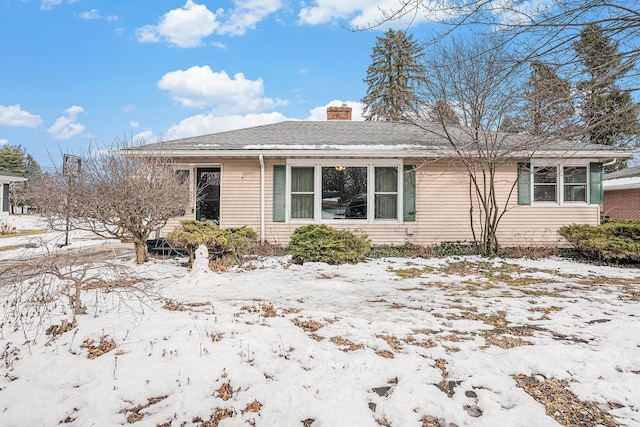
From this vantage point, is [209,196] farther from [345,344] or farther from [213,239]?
[345,344]

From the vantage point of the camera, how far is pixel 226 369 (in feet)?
8.45

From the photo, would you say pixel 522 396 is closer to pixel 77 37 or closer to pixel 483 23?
pixel 483 23

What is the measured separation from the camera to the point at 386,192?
9.16 metres

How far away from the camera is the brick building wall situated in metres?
15.9

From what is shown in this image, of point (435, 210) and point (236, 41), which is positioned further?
point (236, 41)

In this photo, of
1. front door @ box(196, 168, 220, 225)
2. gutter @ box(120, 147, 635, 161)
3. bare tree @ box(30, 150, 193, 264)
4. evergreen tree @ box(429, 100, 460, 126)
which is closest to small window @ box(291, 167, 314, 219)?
gutter @ box(120, 147, 635, 161)

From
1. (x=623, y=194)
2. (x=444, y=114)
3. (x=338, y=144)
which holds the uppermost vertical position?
(x=444, y=114)

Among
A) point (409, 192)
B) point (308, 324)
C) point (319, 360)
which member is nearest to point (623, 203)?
point (409, 192)

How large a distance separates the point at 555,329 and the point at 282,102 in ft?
69.2

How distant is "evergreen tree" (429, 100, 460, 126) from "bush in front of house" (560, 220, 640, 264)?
393 centimetres

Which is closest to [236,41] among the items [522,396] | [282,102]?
[282,102]

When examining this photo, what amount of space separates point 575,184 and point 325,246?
730cm

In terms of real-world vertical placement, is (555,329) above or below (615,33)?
below

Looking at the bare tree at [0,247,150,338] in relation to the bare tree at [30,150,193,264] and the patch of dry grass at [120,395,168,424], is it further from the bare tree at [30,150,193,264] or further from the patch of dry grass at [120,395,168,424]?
the bare tree at [30,150,193,264]
